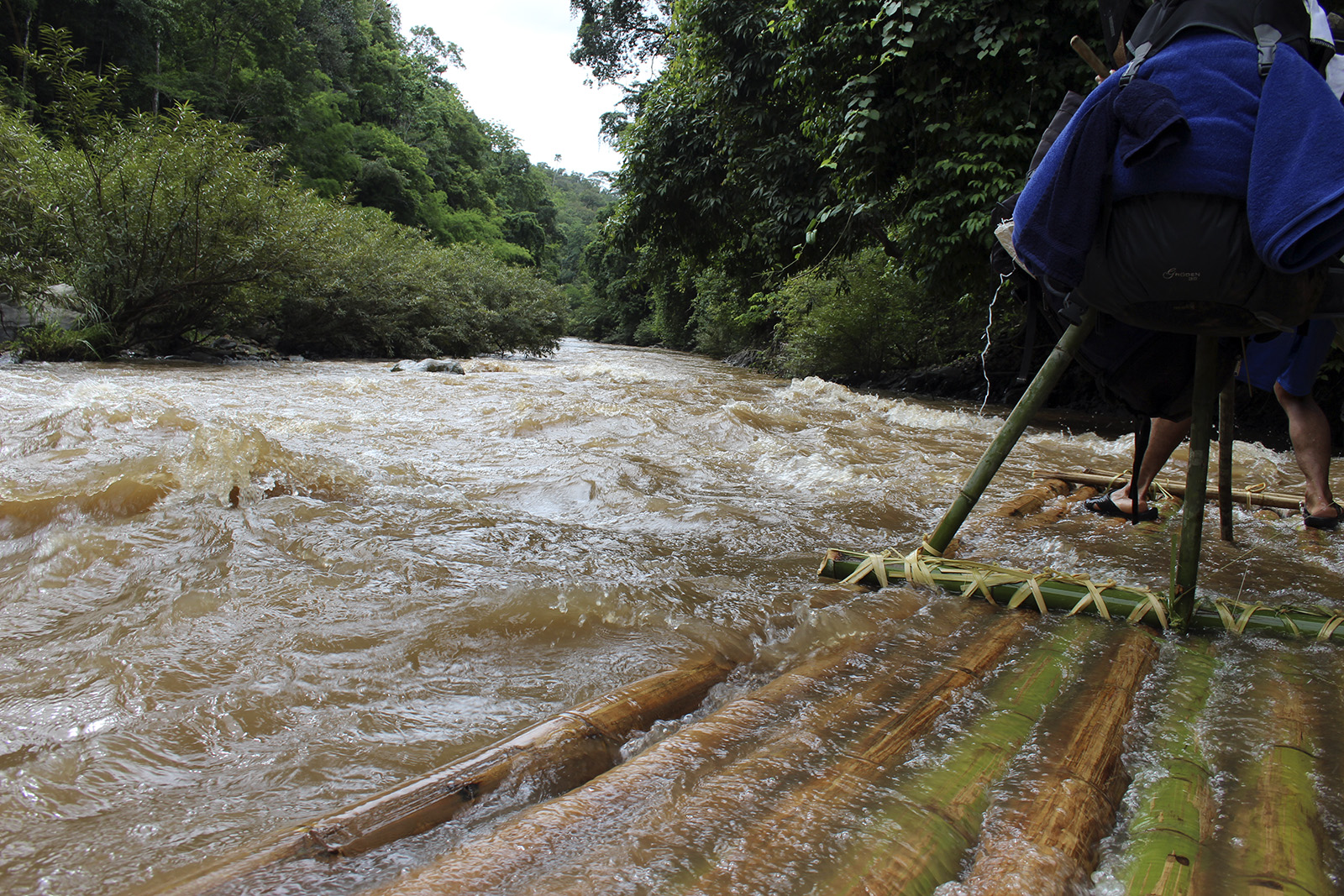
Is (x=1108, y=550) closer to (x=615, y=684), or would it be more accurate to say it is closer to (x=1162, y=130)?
(x=1162, y=130)

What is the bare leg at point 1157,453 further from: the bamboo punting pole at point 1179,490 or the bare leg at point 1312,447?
the bamboo punting pole at point 1179,490

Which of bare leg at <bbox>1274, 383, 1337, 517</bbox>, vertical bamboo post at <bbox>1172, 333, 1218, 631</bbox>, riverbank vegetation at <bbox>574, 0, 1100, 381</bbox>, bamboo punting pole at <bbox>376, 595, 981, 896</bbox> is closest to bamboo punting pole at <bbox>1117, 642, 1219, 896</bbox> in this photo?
vertical bamboo post at <bbox>1172, 333, 1218, 631</bbox>

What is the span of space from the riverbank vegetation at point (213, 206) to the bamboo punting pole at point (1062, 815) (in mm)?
13720

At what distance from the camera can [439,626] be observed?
7.02 ft

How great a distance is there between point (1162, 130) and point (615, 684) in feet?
6.11

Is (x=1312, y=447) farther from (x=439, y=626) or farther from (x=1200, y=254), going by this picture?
(x=439, y=626)

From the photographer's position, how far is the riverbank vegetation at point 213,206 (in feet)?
37.1

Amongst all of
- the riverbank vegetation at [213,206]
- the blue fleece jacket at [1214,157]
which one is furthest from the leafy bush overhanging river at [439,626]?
the riverbank vegetation at [213,206]

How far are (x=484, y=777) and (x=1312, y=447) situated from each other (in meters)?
3.98

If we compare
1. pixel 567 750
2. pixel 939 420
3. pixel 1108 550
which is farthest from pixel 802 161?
pixel 567 750

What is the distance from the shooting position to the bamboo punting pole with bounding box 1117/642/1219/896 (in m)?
1.05

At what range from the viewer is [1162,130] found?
1692 millimetres

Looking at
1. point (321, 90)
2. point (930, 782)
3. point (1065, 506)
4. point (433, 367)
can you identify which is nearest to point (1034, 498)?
point (1065, 506)

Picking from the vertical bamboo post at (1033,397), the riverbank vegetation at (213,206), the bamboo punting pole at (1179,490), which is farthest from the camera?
the riverbank vegetation at (213,206)
